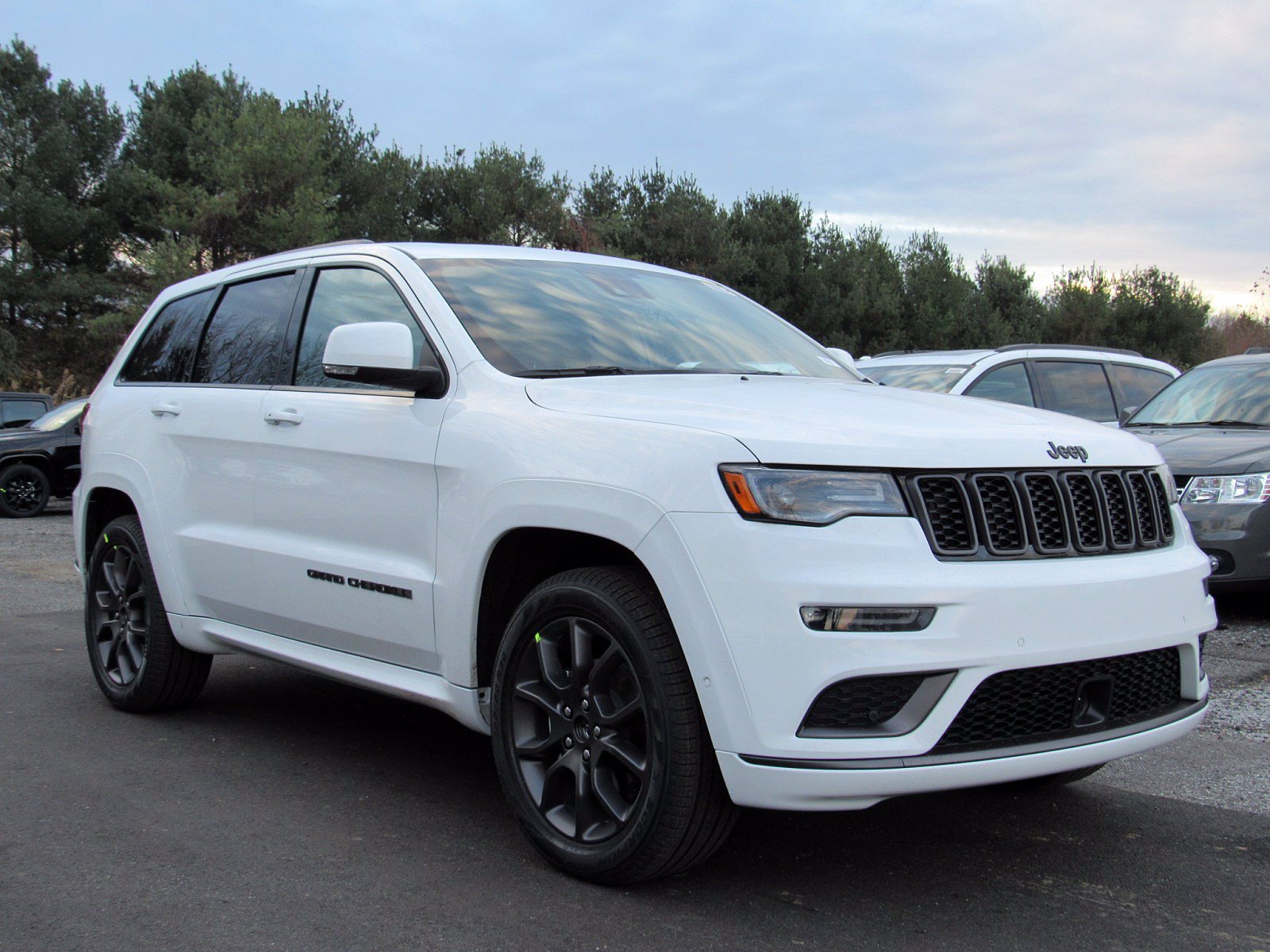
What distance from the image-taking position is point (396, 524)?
384 centimetres

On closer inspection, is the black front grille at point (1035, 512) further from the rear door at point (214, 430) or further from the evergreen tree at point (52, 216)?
the evergreen tree at point (52, 216)

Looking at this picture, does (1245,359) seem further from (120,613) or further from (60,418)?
(60,418)

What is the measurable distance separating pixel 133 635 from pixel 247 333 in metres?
1.40

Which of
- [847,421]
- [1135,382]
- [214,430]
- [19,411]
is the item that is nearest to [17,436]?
[19,411]

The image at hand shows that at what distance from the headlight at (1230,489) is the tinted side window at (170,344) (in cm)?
565

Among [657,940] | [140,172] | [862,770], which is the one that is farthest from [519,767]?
[140,172]

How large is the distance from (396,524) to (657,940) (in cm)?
152

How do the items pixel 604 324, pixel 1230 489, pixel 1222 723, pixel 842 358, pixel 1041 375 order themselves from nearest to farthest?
pixel 604 324 < pixel 842 358 < pixel 1222 723 < pixel 1230 489 < pixel 1041 375

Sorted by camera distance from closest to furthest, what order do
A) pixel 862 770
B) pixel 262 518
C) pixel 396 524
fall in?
pixel 862 770 < pixel 396 524 < pixel 262 518

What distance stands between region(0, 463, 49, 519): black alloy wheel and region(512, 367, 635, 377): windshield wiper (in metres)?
15.3

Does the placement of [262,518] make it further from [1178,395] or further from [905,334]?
[905,334]

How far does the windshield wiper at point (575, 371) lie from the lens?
12.3ft

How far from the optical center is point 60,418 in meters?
17.4

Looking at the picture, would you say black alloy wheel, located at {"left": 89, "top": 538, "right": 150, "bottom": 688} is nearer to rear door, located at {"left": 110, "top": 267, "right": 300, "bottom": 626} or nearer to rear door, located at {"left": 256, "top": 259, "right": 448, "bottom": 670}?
rear door, located at {"left": 110, "top": 267, "right": 300, "bottom": 626}
